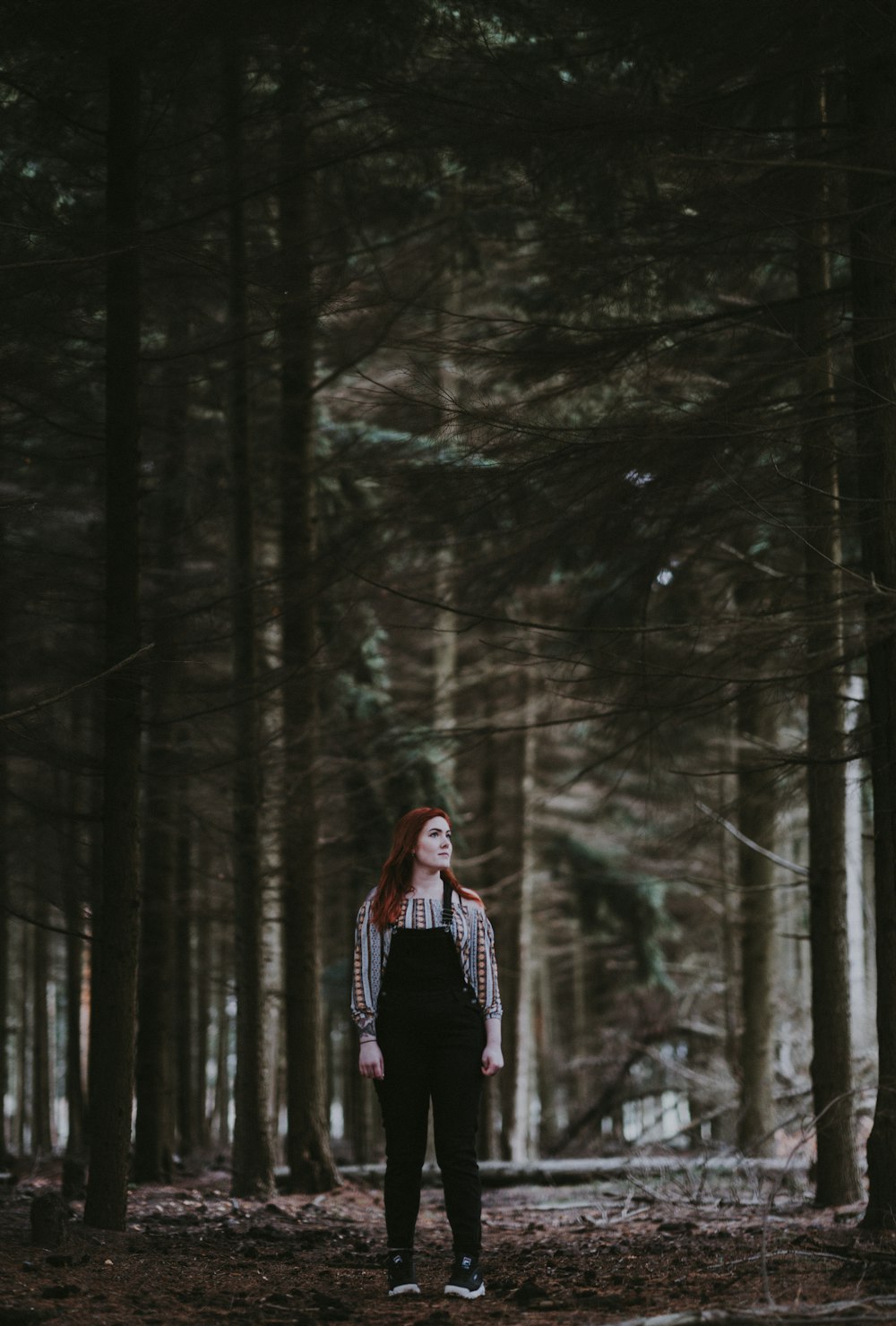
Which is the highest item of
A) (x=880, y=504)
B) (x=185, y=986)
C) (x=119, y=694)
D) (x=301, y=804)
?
(x=880, y=504)

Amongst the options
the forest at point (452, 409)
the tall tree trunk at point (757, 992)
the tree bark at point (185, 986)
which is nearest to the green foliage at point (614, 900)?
the tree bark at point (185, 986)

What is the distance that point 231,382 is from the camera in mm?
10742

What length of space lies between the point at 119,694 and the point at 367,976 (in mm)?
2606

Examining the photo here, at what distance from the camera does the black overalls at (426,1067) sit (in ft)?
18.5

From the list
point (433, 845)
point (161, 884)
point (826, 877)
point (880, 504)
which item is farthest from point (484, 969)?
point (161, 884)

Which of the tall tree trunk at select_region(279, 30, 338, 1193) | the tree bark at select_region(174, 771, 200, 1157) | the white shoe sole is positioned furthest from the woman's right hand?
the tree bark at select_region(174, 771, 200, 1157)

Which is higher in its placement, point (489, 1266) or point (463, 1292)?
point (463, 1292)

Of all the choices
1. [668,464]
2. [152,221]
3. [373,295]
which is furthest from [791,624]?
[152,221]

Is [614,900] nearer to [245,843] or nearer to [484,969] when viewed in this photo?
[245,843]

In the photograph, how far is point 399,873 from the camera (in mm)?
5820

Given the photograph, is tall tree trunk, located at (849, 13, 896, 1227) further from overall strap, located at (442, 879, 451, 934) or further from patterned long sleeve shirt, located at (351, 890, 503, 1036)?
overall strap, located at (442, 879, 451, 934)

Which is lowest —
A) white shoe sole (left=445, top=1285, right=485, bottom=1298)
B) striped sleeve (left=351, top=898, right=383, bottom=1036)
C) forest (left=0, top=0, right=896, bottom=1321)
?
white shoe sole (left=445, top=1285, right=485, bottom=1298)

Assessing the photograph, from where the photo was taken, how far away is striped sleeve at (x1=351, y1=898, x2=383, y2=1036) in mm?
5723

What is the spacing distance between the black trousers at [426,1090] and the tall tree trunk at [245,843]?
4390mm
